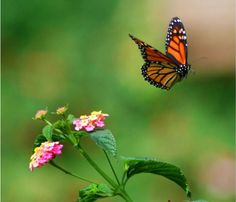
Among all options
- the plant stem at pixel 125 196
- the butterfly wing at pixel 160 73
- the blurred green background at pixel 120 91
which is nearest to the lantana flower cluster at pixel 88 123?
the plant stem at pixel 125 196

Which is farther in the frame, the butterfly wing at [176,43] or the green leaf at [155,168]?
the butterfly wing at [176,43]

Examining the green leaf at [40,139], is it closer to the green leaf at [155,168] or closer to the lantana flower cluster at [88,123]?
the lantana flower cluster at [88,123]

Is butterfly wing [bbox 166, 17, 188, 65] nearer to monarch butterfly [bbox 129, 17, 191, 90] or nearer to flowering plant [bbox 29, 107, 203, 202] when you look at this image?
monarch butterfly [bbox 129, 17, 191, 90]

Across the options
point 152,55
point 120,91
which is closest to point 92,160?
point 152,55

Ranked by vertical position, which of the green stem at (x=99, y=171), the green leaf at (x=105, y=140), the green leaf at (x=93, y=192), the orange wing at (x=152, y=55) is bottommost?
the green leaf at (x=93, y=192)

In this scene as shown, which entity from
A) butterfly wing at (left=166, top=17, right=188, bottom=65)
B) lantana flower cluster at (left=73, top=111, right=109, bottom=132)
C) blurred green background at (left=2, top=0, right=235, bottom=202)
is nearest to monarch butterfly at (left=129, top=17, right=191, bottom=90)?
butterfly wing at (left=166, top=17, right=188, bottom=65)

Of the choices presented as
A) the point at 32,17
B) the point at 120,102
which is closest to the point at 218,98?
Answer: the point at 120,102

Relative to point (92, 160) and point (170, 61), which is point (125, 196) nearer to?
point (92, 160)
